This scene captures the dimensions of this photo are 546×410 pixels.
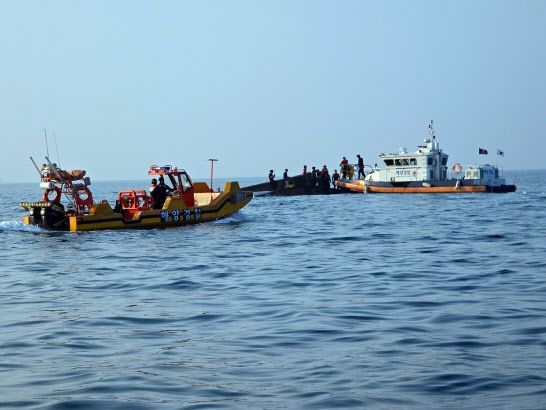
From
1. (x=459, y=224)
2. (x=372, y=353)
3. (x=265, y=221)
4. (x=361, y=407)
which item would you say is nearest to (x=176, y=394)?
(x=361, y=407)

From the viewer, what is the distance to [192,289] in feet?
48.2

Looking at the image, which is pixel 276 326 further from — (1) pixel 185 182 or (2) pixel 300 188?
(2) pixel 300 188

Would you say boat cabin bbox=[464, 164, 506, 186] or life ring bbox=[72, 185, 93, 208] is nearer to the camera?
life ring bbox=[72, 185, 93, 208]

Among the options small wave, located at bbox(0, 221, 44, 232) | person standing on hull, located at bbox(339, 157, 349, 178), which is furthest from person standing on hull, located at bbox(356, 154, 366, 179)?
small wave, located at bbox(0, 221, 44, 232)

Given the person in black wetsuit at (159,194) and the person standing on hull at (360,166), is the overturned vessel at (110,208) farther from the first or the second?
the person standing on hull at (360,166)

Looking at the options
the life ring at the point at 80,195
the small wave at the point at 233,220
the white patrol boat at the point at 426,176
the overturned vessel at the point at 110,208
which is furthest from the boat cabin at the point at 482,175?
the life ring at the point at 80,195

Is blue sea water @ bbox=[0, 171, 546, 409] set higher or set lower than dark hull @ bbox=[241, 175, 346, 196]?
lower

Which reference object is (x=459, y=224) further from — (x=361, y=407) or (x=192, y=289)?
(x=361, y=407)

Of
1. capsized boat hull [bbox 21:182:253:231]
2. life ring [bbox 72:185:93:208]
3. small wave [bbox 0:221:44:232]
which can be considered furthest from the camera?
small wave [bbox 0:221:44:232]

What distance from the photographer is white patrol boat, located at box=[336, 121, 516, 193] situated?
2351 inches

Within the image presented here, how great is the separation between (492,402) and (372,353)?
2106 millimetres

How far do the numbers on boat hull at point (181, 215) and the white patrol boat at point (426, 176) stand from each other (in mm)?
31510

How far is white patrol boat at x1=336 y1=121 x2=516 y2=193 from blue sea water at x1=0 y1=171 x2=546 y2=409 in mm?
37255

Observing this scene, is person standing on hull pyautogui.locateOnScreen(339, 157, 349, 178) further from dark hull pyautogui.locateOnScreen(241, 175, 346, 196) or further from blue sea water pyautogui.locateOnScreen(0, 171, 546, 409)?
blue sea water pyautogui.locateOnScreen(0, 171, 546, 409)
